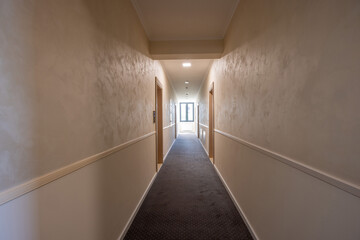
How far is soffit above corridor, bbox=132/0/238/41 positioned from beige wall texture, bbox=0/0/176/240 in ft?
2.32

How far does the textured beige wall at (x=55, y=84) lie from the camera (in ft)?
2.06

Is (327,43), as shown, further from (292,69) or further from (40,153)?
(40,153)

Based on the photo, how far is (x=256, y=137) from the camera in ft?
5.08

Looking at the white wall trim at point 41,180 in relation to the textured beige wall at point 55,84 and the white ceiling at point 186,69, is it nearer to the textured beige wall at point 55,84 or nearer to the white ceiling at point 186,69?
the textured beige wall at point 55,84

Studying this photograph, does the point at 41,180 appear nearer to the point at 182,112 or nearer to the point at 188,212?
the point at 188,212

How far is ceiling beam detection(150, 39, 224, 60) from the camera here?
116 inches

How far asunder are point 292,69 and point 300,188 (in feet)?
2.39

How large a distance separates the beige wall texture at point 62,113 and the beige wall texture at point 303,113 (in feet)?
4.38

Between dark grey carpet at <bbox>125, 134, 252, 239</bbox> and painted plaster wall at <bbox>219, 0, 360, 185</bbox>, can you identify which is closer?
painted plaster wall at <bbox>219, 0, 360, 185</bbox>

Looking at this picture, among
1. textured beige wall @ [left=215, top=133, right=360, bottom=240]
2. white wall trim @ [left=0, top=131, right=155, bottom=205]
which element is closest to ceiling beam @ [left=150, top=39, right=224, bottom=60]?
textured beige wall @ [left=215, top=133, right=360, bottom=240]

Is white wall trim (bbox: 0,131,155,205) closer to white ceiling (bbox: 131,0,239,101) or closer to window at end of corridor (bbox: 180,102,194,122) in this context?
white ceiling (bbox: 131,0,239,101)

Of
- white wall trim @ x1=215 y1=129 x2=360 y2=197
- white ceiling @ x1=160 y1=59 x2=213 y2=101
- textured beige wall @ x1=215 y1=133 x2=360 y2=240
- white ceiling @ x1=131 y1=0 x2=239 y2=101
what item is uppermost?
white ceiling @ x1=131 y1=0 x2=239 y2=101

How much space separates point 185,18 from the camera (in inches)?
94.1

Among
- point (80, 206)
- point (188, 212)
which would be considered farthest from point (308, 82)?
point (188, 212)
